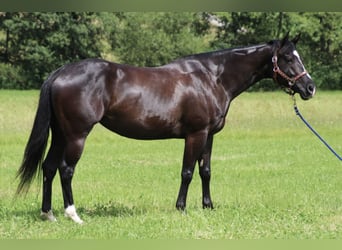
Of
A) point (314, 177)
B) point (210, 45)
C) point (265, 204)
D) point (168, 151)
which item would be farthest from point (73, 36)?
point (265, 204)

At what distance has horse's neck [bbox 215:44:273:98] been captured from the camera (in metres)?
7.61

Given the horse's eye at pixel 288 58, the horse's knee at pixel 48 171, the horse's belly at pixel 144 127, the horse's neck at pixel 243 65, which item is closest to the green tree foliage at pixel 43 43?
the horse's neck at pixel 243 65

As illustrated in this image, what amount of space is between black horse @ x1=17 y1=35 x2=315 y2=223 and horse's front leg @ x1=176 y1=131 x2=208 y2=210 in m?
0.01

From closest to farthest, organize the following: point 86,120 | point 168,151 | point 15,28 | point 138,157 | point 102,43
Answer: point 86,120, point 138,157, point 168,151, point 15,28, point 102,43

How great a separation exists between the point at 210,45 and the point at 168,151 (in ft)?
88.7

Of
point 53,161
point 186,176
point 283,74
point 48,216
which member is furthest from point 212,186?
point 48,216

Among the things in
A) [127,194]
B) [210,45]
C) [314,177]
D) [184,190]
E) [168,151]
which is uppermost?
[184,190]

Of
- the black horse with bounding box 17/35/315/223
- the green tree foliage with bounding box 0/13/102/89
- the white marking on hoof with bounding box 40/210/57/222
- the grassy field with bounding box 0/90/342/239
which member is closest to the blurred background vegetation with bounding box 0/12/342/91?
the green tree foliage with bounding box 0/13/102/89

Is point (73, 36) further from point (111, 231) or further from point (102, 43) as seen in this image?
point (111, 231)

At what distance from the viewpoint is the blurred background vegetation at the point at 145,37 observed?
3716 cm

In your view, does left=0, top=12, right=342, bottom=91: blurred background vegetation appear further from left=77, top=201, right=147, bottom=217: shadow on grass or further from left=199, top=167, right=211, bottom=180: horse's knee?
left=77, top=201, right=147, bottom=217: shadow on grass

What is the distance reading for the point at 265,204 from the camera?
27.1 ft

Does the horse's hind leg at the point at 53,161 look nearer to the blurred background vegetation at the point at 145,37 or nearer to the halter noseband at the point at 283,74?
the halter noseband at the point at 283,74

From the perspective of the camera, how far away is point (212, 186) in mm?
10555
